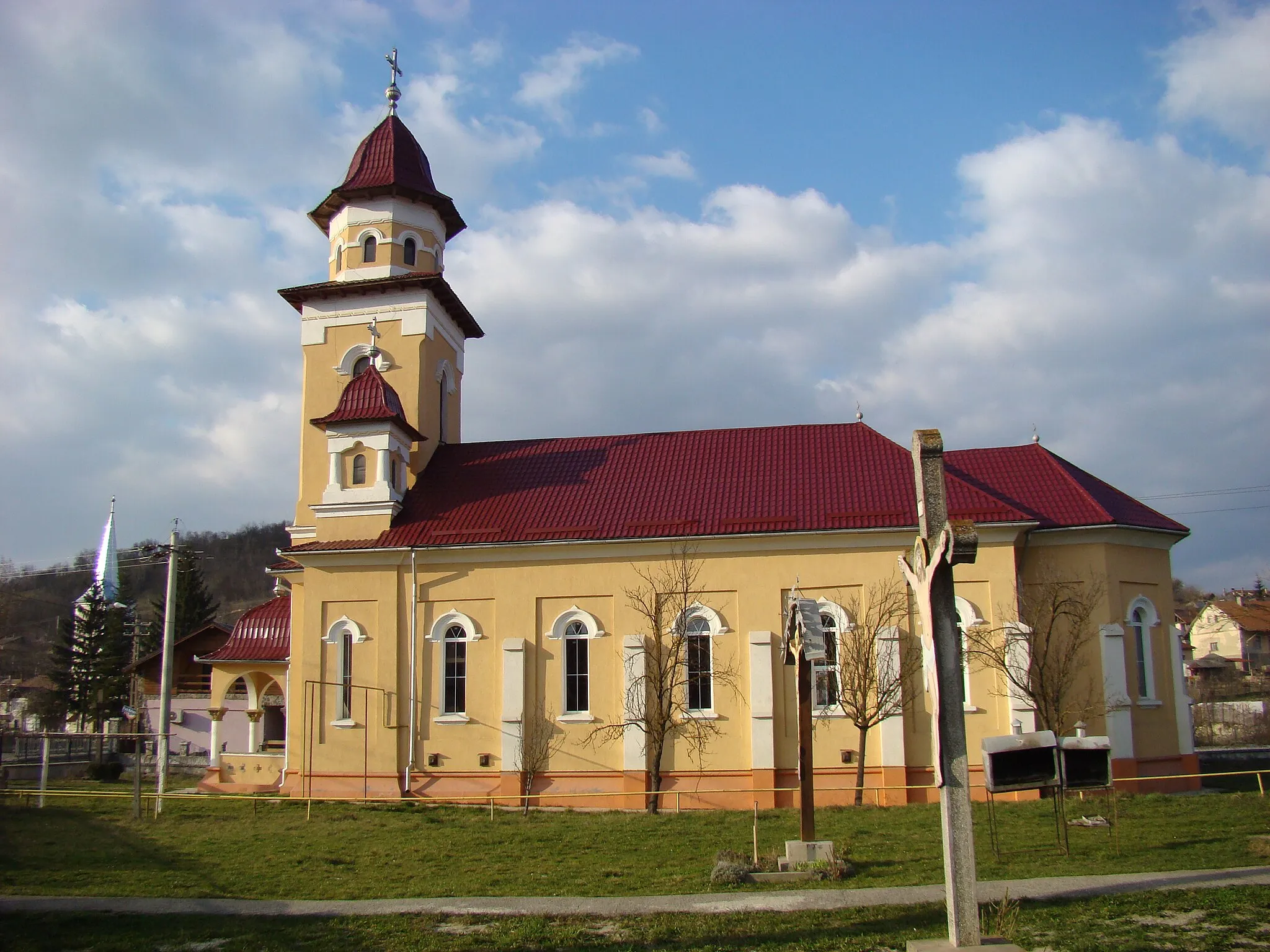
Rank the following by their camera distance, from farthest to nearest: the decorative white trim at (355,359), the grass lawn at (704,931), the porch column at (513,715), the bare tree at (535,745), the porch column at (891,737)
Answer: the decorative white trim at (355,359) < the porch column at (513,715) < the bare tree at (535,745) < the porch column at (891,737) < the grass lawn at (704,931)

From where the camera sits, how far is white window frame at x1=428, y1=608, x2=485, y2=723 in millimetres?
27734

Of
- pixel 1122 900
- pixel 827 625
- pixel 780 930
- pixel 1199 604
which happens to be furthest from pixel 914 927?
pixel 1199 604

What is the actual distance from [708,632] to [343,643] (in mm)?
10113

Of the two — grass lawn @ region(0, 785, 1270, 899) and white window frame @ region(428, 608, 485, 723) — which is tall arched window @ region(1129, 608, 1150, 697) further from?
white window frame @ region(428, 608, 485, 723)

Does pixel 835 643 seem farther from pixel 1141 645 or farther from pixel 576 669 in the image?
pixel 1141 645

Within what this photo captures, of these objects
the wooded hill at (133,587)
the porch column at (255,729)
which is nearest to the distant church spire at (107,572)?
the wooded hill at (133,587)

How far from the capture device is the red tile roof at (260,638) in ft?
117

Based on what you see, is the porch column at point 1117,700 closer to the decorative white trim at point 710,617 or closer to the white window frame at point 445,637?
the decorative white trim at point 710,617

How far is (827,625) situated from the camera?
86.8 ft

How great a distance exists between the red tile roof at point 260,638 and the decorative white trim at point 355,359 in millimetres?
8970

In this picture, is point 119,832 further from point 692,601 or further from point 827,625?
point 827,625

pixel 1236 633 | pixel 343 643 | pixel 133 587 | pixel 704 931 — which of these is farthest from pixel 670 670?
pixel 133 587

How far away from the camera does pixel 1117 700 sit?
2575 cm

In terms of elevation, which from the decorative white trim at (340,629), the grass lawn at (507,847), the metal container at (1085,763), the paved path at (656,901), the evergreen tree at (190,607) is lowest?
the grass lawn at (507,847)
